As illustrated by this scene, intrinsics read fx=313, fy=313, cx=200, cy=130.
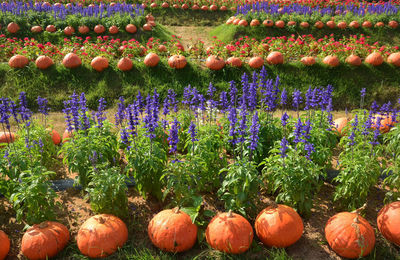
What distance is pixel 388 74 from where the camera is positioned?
445 inches

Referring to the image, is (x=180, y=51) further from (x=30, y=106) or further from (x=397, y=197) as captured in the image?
(x=397, y=197)

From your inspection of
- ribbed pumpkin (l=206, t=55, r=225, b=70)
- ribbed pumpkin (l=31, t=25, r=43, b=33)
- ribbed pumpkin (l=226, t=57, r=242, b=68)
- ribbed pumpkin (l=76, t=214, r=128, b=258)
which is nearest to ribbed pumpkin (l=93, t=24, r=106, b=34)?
ribbed pumpkin (l=31, t=25, r=43, b=33)

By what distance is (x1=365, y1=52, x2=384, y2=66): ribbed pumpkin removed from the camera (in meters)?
11.3

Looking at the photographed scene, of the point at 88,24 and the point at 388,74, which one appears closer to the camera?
the point at 388,74

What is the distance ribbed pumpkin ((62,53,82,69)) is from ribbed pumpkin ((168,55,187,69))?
135 inches

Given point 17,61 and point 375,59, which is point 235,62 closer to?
point 375,59

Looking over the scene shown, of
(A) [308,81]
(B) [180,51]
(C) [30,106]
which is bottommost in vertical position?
(C) [30,106]

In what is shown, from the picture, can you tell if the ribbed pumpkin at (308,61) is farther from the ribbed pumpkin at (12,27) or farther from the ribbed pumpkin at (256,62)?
the ribbed pumpkin at (12,27)

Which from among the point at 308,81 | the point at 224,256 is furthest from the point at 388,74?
the point at 224,256

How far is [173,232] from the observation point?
447 cm

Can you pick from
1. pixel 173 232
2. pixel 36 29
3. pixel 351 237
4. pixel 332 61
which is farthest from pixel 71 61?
pixel 351 237

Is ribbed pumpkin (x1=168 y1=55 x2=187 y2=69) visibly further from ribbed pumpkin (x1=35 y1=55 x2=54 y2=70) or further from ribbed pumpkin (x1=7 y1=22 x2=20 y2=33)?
ribbed pumpkin (x1=7 y1=22 x2=20 y2=33)

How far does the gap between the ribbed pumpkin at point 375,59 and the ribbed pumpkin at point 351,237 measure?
8.76 meters

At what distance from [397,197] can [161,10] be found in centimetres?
2013
